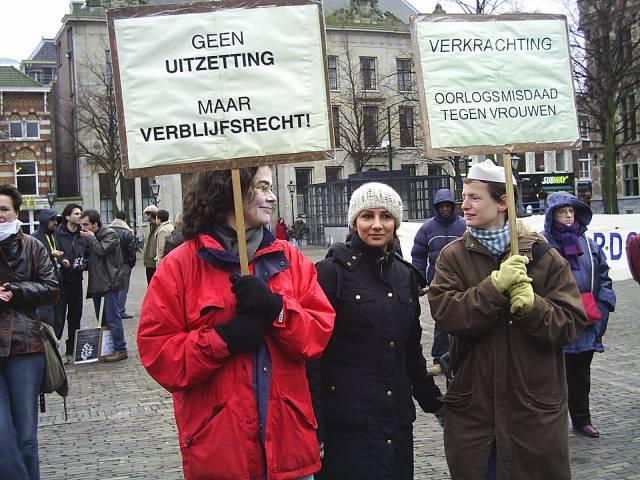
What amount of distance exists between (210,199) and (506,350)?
1.56 metres

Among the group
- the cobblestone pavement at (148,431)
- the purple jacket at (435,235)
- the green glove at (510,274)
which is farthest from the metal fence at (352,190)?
the green glove at (510,274)

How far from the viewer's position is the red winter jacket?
2.97 metres

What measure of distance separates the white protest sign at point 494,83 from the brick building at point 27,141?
5067cm

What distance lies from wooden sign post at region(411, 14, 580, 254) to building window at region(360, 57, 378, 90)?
53.6 meters

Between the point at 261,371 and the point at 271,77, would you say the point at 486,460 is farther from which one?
the point at 271,77

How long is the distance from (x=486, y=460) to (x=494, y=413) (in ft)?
0.72

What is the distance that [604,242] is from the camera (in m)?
11.3

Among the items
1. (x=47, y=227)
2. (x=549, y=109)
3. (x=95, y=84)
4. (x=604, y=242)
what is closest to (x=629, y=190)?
(x=95, y=84)

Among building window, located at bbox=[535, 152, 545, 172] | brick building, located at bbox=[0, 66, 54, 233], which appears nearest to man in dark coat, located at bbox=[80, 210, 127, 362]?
brick building, located at bbox=[0, 66, 54, 233]

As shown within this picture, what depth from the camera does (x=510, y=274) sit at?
3408 mm

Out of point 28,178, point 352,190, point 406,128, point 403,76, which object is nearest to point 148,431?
point 352,190

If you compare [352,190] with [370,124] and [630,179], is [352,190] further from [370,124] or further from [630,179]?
[630,179]

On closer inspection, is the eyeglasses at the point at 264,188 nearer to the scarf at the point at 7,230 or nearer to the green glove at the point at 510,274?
the green glove at the point at 510,274

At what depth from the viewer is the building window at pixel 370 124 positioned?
51688 mm
